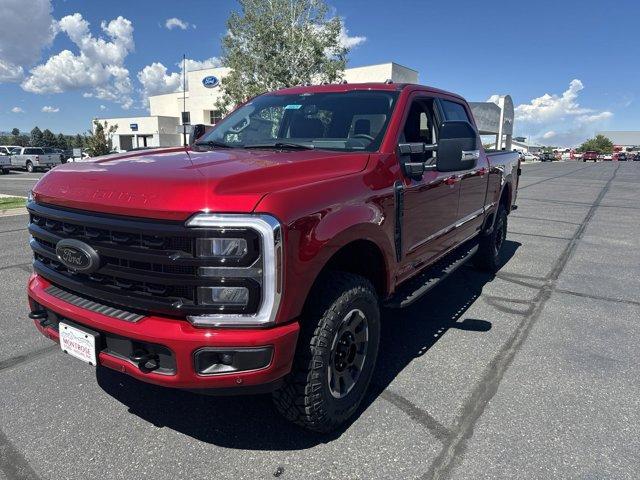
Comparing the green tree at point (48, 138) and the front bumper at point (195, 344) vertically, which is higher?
the green tree at point (48, 138)

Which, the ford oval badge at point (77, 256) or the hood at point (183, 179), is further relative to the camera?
the ford oval badge at point (77, 256)

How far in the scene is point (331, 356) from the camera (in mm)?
2475

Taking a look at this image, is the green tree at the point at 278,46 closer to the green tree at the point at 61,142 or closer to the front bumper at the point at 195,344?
the front bumper at the point at 195,344

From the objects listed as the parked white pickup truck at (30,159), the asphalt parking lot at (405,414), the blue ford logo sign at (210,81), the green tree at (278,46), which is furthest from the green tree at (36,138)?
the asphalt parking lot at (405,414)

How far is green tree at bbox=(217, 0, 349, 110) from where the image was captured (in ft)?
60.5

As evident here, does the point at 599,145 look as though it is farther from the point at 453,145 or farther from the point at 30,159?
the point at 453,145

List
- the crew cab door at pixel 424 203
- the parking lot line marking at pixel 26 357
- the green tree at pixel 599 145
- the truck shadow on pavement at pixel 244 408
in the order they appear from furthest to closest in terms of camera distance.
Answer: the green tree at pixel 599 145 < the parking lot line marking at pixel 26 357 < the crew cab door at pixel 424 203 < the truck shadow on pavement at pixel 244 408

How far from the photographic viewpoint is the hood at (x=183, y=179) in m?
2.03

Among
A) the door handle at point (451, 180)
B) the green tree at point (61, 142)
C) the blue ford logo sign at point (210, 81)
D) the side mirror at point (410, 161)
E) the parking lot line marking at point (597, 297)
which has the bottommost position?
the parking lot line marking at point (597, 297)

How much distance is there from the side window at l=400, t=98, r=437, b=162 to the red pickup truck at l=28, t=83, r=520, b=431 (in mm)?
82

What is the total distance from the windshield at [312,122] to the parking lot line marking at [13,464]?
2301mm

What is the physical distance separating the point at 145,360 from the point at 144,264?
44cm

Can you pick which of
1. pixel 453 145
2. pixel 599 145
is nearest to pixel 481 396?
pixel 453 145

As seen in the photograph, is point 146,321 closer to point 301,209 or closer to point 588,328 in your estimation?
point 301,209
